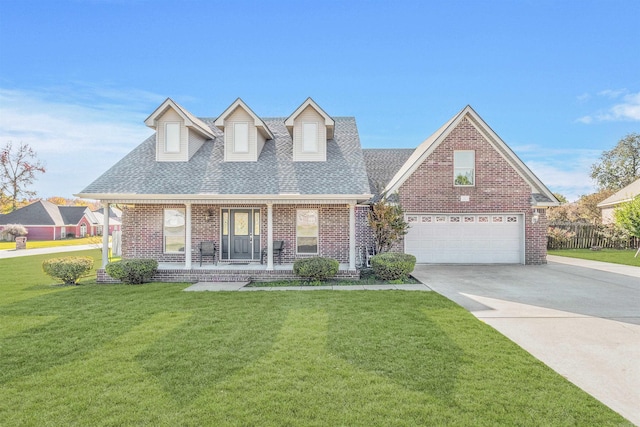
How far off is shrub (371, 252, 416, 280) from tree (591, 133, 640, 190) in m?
46.9

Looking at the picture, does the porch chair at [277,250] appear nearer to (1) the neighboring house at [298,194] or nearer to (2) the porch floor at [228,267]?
(1) the neighboring house at [298,194]

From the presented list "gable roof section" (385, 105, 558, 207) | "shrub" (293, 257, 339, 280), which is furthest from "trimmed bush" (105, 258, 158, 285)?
"gable roof section" (385, 105, 558, 207)

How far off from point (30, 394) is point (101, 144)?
69.6ft

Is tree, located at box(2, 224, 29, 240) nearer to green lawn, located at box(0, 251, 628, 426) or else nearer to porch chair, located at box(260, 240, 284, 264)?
porch chair, located at box(260, 240, 284, 264)

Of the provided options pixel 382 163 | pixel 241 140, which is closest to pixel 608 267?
pixel 382 163

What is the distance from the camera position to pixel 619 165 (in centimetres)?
4391

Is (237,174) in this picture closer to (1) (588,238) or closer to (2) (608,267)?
(2) (608,267)

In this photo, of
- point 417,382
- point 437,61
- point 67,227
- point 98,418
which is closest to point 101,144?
point 437,61

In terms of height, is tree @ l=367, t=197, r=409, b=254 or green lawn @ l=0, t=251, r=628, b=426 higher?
tree @ l=367, t=197, r=409, b=254

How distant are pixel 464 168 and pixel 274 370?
1369 centimetres

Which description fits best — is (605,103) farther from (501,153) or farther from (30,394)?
(30,394)

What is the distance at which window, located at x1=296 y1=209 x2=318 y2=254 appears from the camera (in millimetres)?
13688

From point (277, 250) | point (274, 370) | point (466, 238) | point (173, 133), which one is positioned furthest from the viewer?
point (466, 238)

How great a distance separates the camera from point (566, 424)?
344 cm
